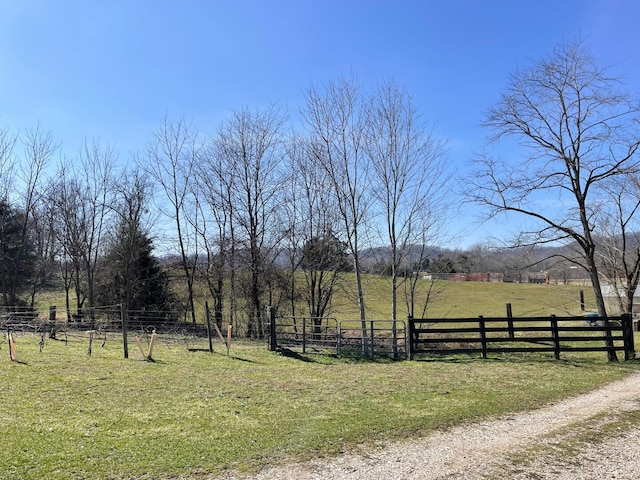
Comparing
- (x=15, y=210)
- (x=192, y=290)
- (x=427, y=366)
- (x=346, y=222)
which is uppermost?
(x=15, y=210)

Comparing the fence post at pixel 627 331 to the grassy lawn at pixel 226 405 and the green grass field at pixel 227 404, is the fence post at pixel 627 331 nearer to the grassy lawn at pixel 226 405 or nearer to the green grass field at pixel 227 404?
the green grass field at pixel 227 404

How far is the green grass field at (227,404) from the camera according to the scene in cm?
475

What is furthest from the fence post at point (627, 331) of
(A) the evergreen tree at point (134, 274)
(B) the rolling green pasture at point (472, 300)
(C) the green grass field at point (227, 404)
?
(A) the evergreen tree at point (134, 274)

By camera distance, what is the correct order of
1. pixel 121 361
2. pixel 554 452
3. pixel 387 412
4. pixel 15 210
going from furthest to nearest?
pixel 15 210, pixel 121 361, pixel 387 412, pixel 554 452

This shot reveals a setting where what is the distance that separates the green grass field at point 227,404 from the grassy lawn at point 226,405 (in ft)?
0.08

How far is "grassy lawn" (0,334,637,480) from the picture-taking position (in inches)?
187

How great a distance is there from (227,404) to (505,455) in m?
4.37

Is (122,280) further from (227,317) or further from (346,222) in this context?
(346,222)

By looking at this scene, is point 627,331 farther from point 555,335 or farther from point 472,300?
point 472,300

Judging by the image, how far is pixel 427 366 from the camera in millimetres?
11875

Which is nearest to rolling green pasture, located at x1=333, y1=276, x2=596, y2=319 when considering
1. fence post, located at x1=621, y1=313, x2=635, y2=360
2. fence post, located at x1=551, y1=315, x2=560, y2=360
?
fence post, located at x1=621, y1=313, x2=635, y2=360

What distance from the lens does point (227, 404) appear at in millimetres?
7145

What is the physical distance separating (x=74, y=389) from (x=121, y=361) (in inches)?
148

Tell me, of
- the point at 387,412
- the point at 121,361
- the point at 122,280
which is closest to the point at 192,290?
the point at 122,280
